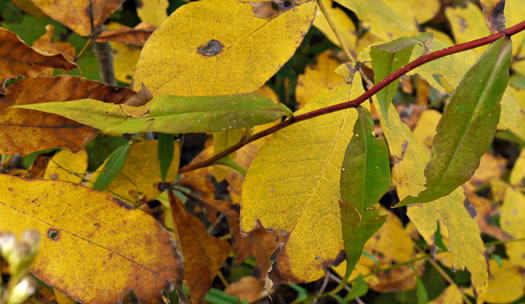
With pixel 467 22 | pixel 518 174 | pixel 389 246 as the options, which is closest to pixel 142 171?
pixel 389 246

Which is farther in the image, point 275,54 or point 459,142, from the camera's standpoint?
point 275,54

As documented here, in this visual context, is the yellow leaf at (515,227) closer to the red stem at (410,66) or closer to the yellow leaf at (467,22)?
the yellow leaf at (467,22)

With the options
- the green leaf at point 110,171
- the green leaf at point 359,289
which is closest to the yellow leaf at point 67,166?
the green leaf at point 110,171

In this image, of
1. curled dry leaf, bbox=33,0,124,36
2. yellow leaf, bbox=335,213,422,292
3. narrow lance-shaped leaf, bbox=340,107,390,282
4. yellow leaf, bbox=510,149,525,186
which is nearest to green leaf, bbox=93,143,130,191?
curled dry leaf, bbox=33,0,124,36

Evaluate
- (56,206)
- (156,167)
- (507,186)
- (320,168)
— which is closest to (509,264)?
(507,186)

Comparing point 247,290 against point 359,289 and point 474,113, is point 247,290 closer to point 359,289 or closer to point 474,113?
point 359,289

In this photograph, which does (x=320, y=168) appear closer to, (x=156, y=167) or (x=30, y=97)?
Result: (x=156, y=167)

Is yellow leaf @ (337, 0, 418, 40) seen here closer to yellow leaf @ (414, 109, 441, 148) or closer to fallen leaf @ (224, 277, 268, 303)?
yellow leaf @ (414, 109, 441, 148)
